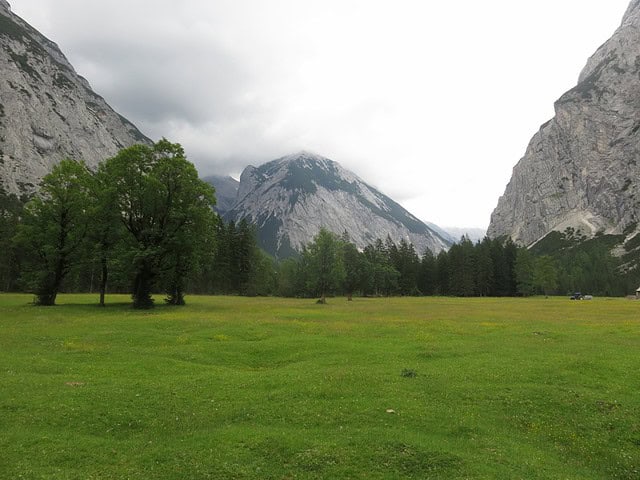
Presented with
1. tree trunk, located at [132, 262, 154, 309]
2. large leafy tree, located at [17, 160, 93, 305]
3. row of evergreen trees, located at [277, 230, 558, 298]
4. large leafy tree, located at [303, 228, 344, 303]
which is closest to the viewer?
large leafy tree, located at [17, 160, 93, 305]

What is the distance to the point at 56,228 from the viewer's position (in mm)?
58781

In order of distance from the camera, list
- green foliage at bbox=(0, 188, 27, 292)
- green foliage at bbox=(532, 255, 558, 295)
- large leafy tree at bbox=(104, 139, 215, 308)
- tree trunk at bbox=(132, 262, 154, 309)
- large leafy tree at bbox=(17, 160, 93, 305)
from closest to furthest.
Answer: large leafy tree at bbox=(17, 160, 93, 305) → tree trunk at bbox=(132, 262, 154, 309) → large leafy tree at bbox=(104, 139, 215, 308) → green foliage at bbox=(0, 188, 27, 292) → green foliage at bbox=(532, 255, 558, 295)

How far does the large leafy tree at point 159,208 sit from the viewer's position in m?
58.8

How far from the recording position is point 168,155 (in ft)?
214

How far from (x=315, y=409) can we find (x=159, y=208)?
51.2m

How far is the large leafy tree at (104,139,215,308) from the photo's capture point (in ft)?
193

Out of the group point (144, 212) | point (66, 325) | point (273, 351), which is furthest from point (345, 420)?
point (144, 212)

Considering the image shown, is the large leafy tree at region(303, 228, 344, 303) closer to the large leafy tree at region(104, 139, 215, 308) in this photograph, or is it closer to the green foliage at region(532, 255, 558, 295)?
the large leafy tree at region(104, 139, 215, 308)

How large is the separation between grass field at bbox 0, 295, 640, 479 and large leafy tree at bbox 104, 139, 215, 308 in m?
27.6

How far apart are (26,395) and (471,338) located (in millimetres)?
31849

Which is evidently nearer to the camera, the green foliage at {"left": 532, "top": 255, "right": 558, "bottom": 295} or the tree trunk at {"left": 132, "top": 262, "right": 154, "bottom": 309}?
the tree trunk at {"left": 132, "top": 262, "right": 154, "bottom": 309}

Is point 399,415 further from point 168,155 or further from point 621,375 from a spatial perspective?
point 168,155

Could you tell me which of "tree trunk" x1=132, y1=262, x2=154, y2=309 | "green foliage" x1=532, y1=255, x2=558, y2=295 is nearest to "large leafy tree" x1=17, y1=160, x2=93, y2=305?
"tree trunk" x1=132, y1=262, x2=154, y2=309

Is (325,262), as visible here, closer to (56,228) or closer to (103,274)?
(103,274)
